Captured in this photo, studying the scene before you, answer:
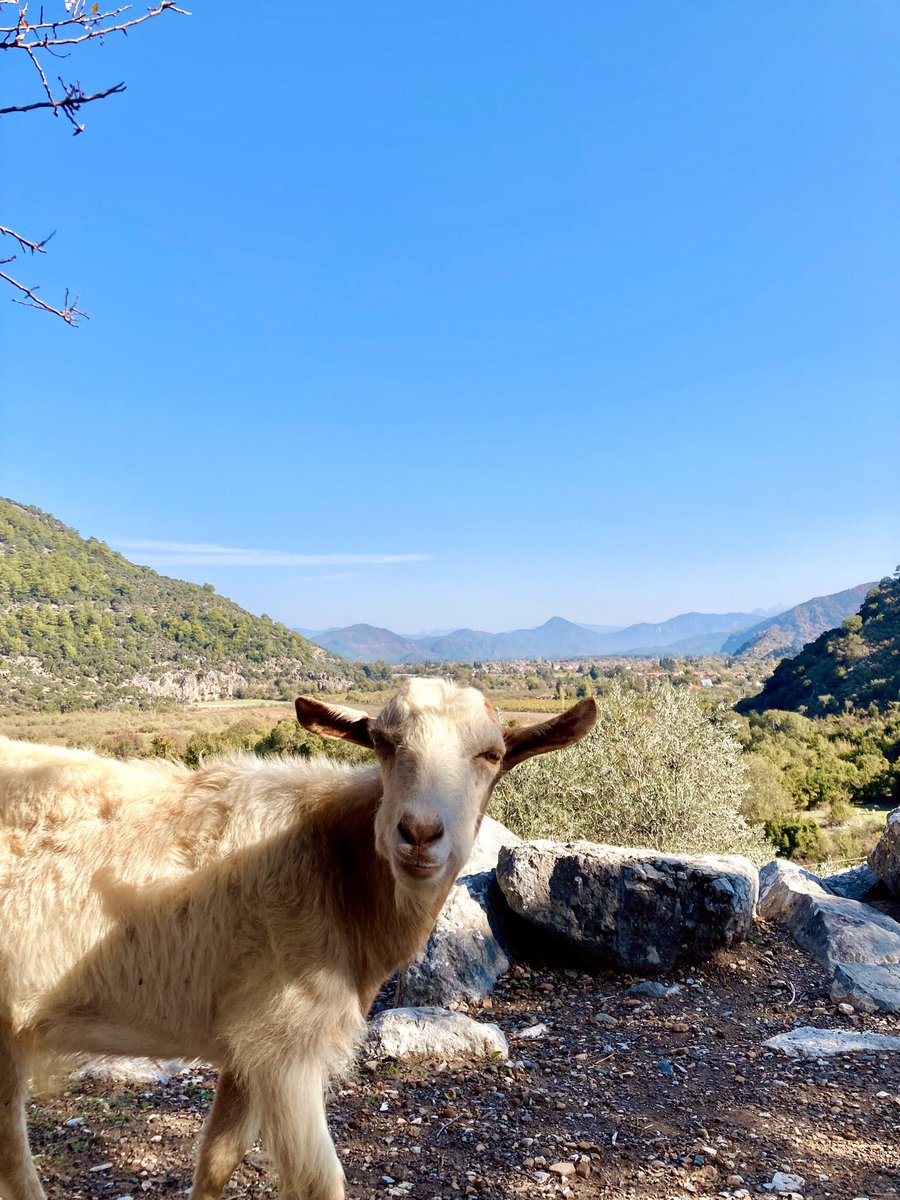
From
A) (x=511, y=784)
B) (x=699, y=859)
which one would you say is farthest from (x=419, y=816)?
(x=511, y=784)

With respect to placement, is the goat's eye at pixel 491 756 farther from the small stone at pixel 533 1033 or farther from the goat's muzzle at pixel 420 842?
the small stone at pixel 533 1033

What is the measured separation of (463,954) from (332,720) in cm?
409

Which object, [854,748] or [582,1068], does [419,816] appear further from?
[854,748]

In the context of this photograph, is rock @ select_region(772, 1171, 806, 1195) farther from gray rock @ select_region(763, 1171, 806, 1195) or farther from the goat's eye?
→ the goat's eye

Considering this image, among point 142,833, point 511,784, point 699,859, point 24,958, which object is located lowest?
point 511,784

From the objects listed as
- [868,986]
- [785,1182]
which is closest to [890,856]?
[868,986]

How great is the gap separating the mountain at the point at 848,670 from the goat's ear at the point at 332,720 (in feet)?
178

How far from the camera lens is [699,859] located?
7.18m

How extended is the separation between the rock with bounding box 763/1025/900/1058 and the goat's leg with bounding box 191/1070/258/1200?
4.25 metres

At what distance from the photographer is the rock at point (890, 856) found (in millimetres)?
8641

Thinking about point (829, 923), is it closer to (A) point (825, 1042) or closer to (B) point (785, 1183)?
(A) point (825, 1042)

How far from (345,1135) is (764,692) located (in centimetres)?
7003

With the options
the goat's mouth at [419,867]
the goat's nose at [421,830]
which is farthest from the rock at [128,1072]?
the goat's nose at [421,830]

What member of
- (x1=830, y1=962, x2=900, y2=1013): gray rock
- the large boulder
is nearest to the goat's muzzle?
the large boulder
